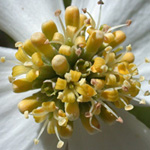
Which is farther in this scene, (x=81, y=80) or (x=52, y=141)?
(x=52, y=141)

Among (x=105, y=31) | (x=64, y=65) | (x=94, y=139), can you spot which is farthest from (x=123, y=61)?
(x=94, y=139)

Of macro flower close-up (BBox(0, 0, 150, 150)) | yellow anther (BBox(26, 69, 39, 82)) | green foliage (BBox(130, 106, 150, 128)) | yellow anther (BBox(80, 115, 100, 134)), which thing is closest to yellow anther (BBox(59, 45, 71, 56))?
macro flower close-up (BBox(0, 0, 150, 150))

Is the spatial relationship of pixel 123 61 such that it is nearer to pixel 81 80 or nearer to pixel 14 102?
pixel 81 80

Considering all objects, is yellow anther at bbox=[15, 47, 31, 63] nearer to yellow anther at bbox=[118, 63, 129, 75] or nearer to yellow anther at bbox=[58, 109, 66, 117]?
yellow anther at bbox=[58, 109, 66, 117]

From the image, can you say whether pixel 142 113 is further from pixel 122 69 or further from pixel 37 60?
pixel 37 60

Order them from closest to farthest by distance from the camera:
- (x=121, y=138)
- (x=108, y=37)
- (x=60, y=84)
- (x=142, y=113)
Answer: (x=60, y=84)
(x=108, y=37)
(x=121, y=138)
(x=142, y=113)

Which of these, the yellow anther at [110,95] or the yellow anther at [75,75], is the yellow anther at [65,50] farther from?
the yellow anther at [110,95]

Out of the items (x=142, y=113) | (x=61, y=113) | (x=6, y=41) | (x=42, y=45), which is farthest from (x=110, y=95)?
(x=6, y=41)
